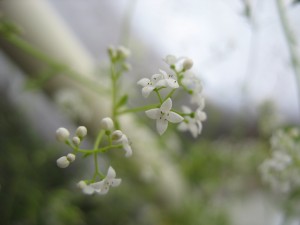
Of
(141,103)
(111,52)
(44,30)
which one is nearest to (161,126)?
(111,52)

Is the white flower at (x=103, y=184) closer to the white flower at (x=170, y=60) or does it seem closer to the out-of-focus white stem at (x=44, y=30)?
the white flower at (x=170, y=60)

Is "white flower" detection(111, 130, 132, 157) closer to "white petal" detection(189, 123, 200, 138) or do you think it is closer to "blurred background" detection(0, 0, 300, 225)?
"white petal" detection(189, 123, 200, 138)

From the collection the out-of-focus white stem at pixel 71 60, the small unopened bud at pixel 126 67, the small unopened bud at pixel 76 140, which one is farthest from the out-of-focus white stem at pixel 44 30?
the small unopened bud at pixel 76 140

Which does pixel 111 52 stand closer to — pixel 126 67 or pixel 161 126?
pixel 126 67

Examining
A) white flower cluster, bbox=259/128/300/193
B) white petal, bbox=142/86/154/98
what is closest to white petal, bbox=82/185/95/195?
white petal, bbox=142/86/154/98

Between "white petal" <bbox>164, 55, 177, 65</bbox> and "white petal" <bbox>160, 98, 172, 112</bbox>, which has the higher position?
"white petal" <bbox>164, 55, 177, 65</bbox>

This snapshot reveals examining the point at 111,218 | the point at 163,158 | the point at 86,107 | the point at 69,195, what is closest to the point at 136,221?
the point at 111,218
